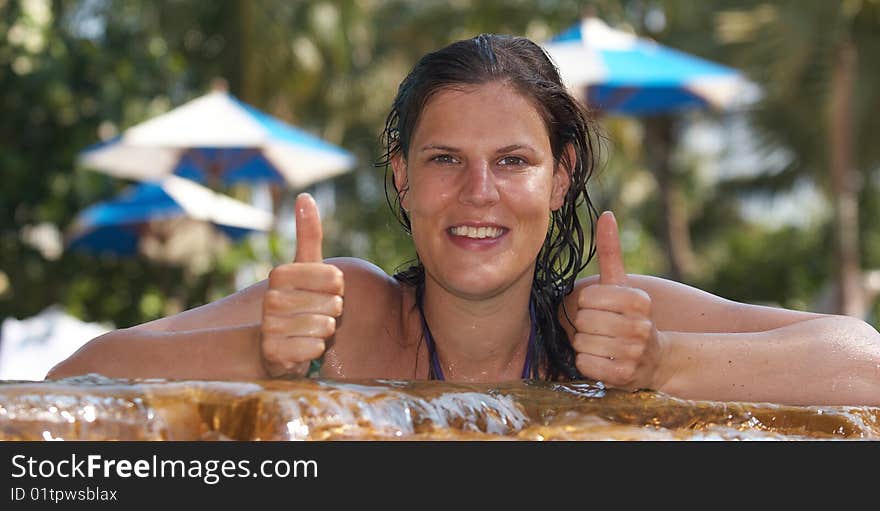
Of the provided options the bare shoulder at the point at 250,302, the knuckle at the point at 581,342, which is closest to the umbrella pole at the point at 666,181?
the bare shoulder at the point at 250,302

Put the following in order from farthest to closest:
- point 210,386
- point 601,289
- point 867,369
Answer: point 867,369 → point 601,289 → point 210,386

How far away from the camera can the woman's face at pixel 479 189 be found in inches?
101

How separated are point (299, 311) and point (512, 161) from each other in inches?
27.7

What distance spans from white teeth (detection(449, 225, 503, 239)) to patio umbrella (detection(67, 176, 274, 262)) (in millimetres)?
7009

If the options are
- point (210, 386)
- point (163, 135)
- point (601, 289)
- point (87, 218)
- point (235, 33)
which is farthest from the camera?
point (235, 33)

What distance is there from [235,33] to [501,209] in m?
14.5

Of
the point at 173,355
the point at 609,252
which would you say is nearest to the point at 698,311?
the point at 609,252

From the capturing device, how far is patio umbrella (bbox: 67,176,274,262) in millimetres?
9414

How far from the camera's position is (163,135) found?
8.73 m

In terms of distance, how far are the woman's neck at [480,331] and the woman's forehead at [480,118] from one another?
1.29 ft

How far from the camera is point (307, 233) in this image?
2277 millimetres

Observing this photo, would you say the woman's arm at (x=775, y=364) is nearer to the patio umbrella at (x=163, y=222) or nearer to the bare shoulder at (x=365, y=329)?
the bare shoulder at (x=365, y=329)

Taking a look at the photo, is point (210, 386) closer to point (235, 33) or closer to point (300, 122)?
point (235, 33)
